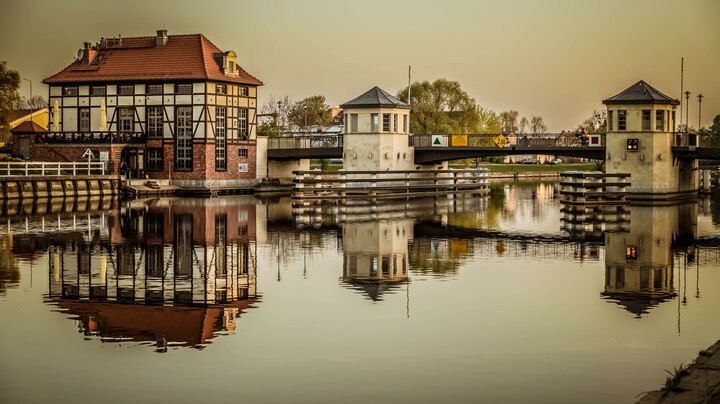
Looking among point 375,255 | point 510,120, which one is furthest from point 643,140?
point 510,120

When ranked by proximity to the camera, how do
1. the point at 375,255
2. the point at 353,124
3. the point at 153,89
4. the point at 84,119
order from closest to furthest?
the point at 375,255 → the point at 353,124 → the point at 153,89 → the point at 84,119

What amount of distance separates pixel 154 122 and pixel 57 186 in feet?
33.8

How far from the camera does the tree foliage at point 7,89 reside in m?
57.0

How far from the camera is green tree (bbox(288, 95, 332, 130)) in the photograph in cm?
10706

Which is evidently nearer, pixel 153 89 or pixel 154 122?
pixel 153 89

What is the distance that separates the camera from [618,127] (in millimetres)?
48438

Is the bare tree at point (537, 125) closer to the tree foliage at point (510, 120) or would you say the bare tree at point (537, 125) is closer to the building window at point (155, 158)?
the tree foliage at point (510, 120)

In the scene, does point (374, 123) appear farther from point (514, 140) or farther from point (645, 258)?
point (645, 258)

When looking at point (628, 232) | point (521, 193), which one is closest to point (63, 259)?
point (628, 232)

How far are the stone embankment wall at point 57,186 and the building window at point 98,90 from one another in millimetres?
8420

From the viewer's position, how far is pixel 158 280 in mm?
19375

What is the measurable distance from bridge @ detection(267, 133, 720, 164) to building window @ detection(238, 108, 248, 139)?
2.37 m

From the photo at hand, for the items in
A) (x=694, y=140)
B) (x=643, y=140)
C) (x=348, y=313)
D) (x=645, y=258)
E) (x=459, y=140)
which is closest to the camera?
(x=348, y=313)

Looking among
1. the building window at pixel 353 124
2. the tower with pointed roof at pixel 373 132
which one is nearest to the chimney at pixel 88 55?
the tower with pointed roof at pixel 373 132
